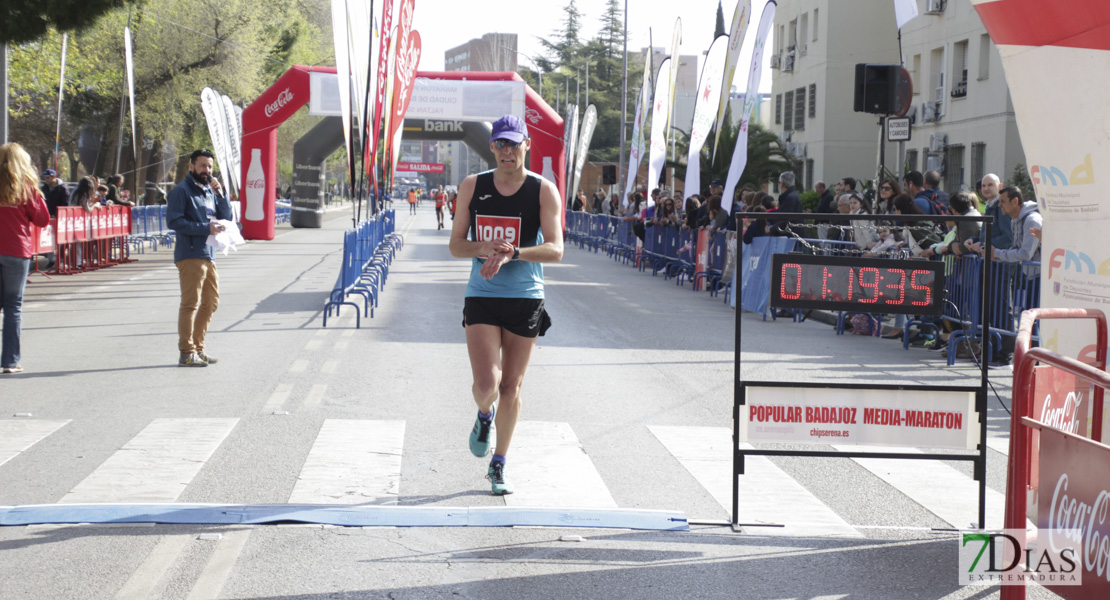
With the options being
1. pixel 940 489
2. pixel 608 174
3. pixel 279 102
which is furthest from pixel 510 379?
pixel 608 174

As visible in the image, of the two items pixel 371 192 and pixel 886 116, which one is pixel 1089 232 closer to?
pixel 886 116

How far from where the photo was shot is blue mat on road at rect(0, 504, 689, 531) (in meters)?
5.46

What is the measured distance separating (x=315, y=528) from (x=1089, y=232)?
4.47 m

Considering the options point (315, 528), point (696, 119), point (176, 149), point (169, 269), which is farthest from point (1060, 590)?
point (176, 149)

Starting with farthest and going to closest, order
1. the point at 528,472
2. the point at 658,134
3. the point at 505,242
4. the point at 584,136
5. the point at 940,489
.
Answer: the point at 584,136, the point at 658,134, the point at 528,472, the point at 940,489, the point at 505,242

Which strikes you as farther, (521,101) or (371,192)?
(521,101)

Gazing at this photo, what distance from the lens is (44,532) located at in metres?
5.25

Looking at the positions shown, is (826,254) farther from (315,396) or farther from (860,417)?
(860,417)

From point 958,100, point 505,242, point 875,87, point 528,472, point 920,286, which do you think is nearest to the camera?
point 920,286

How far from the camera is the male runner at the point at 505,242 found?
592cm

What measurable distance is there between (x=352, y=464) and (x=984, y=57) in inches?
1240

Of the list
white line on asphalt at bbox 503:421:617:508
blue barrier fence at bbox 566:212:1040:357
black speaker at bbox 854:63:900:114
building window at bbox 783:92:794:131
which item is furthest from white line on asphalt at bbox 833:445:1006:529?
building window at bbox 783:92:794:131

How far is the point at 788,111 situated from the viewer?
4966cm

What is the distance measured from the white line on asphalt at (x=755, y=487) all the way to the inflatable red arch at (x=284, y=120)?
24736mm
